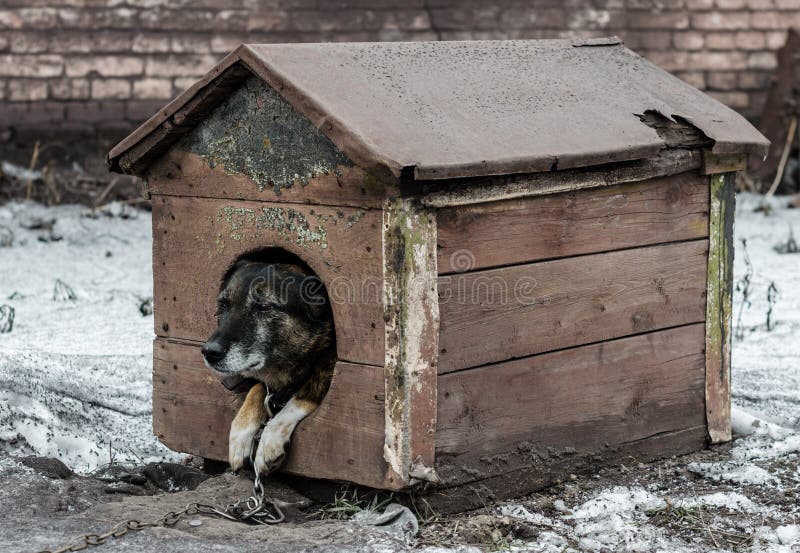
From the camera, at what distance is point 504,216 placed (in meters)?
3.75

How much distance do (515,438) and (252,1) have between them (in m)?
6.53

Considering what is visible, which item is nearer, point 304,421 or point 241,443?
point 304,421

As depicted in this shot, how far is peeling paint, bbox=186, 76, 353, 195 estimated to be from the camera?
3.67 metres

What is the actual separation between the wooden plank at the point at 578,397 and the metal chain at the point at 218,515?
616mm

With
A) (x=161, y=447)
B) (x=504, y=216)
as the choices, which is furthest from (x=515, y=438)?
(x=161, y=447)

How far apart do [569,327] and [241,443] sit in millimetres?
1280

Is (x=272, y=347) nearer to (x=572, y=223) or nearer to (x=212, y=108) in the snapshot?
(x=212, y=108)

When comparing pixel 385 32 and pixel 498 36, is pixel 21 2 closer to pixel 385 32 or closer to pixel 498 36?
pixel 385 32

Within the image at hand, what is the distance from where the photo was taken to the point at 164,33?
30.6 ft

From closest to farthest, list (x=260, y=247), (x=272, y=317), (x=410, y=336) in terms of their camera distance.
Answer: (x=410, y=336) < (x=272, y=317) < (x=260, y=247)

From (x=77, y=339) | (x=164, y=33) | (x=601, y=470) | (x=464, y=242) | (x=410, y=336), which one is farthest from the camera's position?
(x=164, y=33)

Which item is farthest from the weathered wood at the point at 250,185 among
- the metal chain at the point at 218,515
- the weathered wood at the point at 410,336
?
the metal chain at the point at 218,515

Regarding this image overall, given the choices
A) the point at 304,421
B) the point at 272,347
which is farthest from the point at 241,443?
the point at 272,347

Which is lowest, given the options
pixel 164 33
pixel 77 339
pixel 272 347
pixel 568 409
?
pixel 77 339
